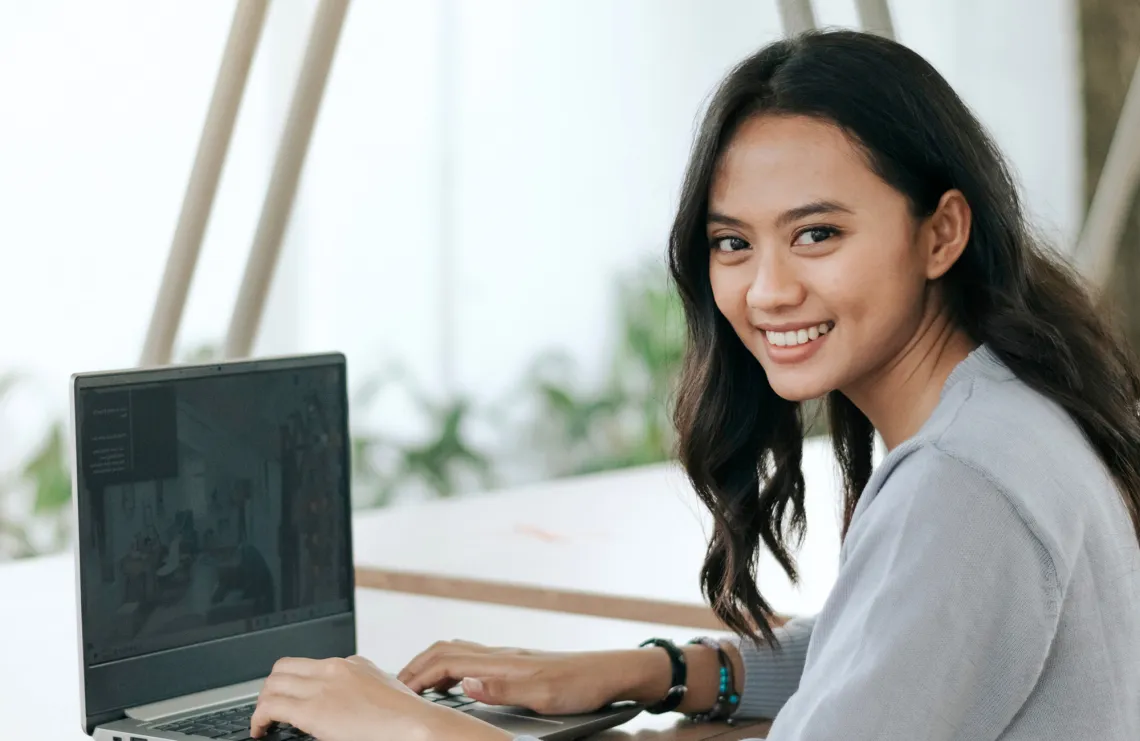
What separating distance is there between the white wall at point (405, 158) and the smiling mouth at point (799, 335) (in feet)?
10.4

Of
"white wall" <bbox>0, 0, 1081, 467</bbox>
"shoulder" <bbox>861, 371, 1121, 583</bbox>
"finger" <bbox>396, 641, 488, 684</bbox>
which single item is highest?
"white wall" <bbox>0, 0, 1081, 467</bbox>

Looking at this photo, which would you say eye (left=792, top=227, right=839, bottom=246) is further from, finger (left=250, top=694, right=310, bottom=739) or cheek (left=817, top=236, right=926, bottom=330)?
finger (left=250, top=694, right=310, bottom=739)

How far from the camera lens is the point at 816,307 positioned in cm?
113

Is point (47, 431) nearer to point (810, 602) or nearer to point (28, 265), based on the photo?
point (28, 265)

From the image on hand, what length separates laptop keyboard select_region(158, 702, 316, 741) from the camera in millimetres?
1196

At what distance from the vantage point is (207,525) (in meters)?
1.31

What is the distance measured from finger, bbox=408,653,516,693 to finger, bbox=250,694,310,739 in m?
0.18

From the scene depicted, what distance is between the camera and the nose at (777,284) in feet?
3.69

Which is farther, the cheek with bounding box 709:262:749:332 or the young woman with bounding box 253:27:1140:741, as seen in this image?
the cheek with bounding box 709:262:749:332

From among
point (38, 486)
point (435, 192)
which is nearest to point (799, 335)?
point (38, 486)

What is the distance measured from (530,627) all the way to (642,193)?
4.34m

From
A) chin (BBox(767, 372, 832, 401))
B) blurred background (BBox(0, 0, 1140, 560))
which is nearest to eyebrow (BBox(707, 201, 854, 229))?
chin (BBox(767, 372, 832, 401))

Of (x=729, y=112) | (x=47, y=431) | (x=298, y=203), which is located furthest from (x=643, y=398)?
(x=729, y=112)

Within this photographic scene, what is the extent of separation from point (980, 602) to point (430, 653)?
572mm
